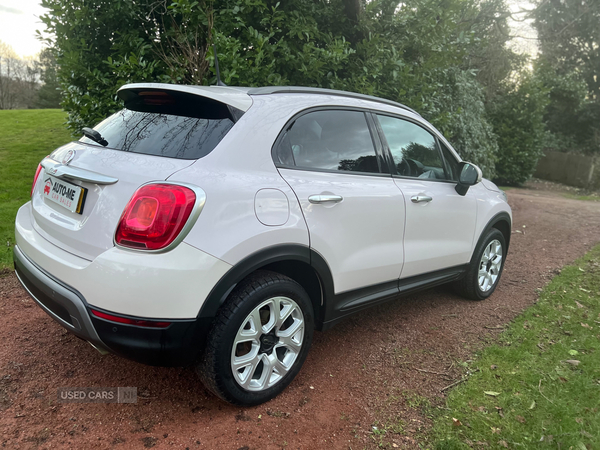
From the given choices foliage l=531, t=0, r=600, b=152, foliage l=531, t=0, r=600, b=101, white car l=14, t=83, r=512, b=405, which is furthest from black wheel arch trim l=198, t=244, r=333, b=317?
foliage l=531, t=0, r=600, b=101

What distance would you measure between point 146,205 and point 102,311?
548 millimetres

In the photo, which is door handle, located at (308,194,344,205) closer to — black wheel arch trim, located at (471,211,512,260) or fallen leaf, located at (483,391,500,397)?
fallen leaf, located at (483,391,500,397)

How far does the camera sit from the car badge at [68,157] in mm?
2588

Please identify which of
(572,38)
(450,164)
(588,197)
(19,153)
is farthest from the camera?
(572,38)

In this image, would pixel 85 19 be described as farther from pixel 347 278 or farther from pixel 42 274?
pixel 347 278

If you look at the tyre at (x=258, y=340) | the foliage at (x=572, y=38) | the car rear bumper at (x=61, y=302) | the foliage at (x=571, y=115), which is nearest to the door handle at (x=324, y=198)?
the tyre at (x=258, y=340)

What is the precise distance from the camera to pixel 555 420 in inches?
106

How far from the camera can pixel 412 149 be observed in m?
3.67

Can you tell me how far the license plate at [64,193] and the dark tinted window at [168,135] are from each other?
1.09 ft

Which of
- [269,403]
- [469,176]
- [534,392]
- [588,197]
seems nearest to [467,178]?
[469,176]

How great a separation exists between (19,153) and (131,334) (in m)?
11.1

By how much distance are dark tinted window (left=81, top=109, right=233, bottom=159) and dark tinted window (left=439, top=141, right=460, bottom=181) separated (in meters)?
2.25

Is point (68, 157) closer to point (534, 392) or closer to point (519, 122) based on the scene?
point (534, 392)

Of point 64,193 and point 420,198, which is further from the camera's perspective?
point 420,198
